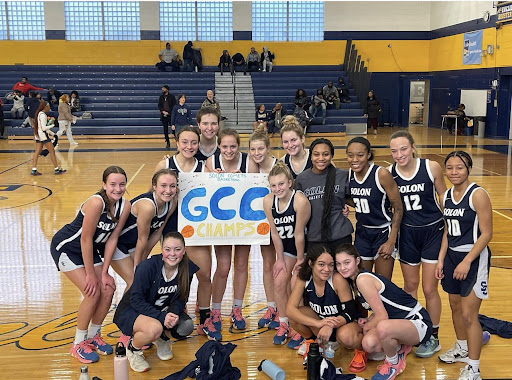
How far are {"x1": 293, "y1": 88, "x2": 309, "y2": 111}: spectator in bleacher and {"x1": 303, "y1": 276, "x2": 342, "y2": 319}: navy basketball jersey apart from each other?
55.8ft

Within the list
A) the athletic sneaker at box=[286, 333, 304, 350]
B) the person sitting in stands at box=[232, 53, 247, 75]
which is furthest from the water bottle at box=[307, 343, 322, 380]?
the person sitting in stands at box=[232, 53, 247, 75]

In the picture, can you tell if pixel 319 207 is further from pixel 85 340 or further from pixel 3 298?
pixel 3 298

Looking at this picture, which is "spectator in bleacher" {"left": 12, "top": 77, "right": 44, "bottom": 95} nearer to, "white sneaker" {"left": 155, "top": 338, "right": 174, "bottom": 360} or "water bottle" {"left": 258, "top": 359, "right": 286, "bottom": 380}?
"white sneaker" {"left": 155, "top": 338, "right": 174, "bottom": 360}

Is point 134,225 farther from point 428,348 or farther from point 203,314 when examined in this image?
point 428,348

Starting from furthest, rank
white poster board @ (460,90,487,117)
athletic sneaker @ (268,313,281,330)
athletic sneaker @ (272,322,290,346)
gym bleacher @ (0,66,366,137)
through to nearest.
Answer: gym bleacher @ (0,66,366,137) → white poster board @ (460,90,487,117) → athletic sneaker @ (268,313,281,330) → athletic sneaker @ (272,322,290,346)

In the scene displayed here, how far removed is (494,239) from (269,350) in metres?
4.21

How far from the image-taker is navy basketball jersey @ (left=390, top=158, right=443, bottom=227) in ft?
12.8

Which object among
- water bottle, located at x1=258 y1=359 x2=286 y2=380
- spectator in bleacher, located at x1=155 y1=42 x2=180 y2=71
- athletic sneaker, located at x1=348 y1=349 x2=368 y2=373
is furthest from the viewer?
spectator in bleacher, located at x1=155 y1=42 x2=180 y2=71

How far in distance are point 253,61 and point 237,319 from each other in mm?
20707

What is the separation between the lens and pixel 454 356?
12.7 feet

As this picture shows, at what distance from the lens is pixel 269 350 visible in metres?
4.12

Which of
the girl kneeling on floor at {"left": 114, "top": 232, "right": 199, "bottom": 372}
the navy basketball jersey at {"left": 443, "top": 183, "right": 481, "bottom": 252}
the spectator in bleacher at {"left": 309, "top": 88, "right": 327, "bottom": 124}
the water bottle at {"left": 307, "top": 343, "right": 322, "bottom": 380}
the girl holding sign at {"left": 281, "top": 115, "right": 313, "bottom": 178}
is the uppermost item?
the spectator in bleacher at {"left": 309, "top": 88, "right": 327, "bottom": 124}

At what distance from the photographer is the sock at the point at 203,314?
4.41 m

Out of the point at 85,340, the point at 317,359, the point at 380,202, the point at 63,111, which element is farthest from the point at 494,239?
the point at 63,111
